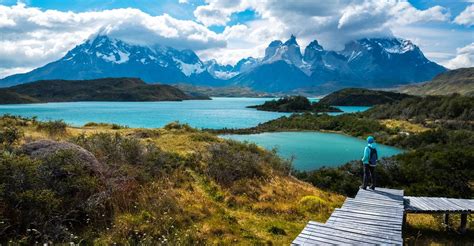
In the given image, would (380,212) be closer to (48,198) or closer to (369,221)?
(369,221)

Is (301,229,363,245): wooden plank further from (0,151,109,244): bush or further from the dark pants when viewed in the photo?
the dark pants

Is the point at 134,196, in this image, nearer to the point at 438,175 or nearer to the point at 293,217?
the point at 293,217

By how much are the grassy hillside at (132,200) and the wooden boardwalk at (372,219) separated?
191 cm

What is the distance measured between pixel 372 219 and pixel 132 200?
8185 mm

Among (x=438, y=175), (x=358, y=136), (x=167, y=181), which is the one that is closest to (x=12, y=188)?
(x=167, y=181)

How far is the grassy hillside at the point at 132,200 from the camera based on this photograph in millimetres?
9742

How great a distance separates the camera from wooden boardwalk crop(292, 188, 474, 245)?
1030 cm

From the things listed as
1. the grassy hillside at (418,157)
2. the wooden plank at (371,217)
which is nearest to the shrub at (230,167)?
the wooden plank at (371,217)

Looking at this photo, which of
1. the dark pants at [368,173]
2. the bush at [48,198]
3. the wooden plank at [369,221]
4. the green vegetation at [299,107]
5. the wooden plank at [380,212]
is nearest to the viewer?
the bush at [48,198]

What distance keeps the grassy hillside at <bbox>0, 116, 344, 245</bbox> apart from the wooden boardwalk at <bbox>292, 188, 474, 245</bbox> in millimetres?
1914

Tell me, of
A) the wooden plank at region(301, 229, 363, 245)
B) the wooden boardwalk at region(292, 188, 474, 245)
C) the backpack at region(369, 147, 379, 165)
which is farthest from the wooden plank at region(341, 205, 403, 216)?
the backpack at region(369, 147, 379, 165)

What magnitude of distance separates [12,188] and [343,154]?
59.8 m

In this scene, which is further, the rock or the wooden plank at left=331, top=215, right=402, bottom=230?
the rock

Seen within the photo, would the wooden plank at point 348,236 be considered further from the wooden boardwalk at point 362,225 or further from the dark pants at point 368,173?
the dark pants at point 368,173
